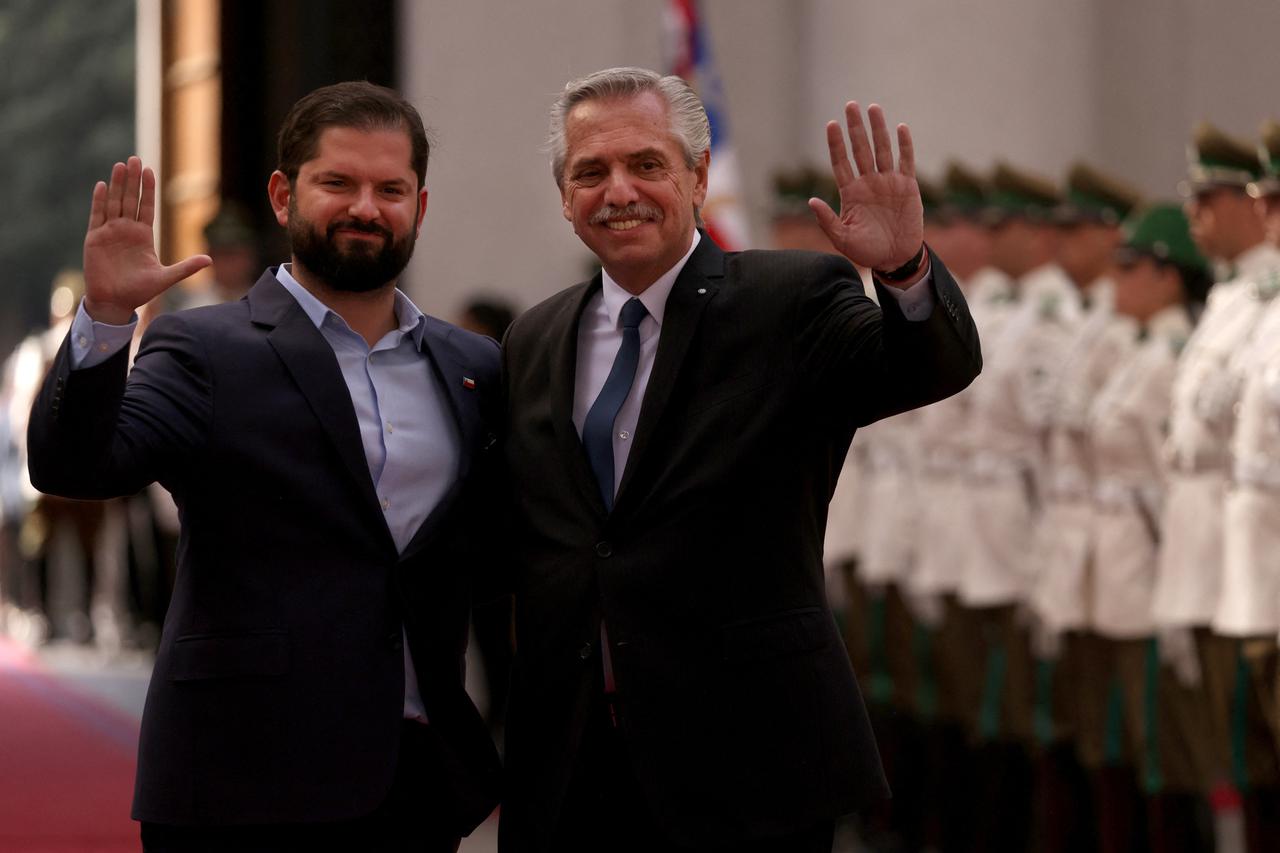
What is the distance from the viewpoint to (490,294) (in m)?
9.38

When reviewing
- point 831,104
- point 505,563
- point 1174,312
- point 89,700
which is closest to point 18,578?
point 89,700

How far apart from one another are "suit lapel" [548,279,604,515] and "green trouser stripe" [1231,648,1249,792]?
112 inches

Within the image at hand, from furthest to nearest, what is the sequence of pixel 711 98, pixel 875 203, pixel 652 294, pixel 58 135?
A: pixel 58 135
pixel 711 98
pixel 652 294
pixel 875 203

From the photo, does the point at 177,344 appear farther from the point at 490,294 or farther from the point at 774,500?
the point at 490,294

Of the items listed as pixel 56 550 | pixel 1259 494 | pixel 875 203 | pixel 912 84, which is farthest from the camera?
pixel 56 550

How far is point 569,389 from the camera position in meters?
3.09

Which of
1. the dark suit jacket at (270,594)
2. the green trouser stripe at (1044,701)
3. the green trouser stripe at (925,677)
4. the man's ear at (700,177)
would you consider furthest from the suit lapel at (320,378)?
the green trouser stripe at (925,677)

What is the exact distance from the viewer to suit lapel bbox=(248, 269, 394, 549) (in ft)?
9.71

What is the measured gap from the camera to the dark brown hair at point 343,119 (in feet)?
10.1

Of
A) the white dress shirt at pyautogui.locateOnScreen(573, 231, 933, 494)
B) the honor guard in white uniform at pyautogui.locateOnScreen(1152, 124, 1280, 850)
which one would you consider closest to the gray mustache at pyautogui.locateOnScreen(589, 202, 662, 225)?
the white dress shirt at pyautogui.locateOnScreen(573, 231, 933, 494)

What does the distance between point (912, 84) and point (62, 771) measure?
16.7 feet

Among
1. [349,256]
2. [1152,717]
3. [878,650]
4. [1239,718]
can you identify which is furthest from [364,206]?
[878,650]

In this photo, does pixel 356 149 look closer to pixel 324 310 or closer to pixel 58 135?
pixel 324 310

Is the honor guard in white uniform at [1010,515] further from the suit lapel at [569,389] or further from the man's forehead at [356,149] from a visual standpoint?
the man's forehead at [356,149]
